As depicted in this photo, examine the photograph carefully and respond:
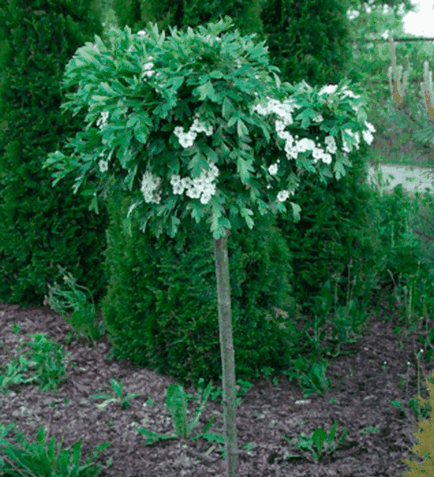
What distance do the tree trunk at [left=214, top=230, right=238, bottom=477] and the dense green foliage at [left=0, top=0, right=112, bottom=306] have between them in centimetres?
264

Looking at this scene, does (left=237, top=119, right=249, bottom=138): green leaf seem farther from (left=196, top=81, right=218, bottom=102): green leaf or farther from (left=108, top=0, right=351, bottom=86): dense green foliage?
(left=108, top=0, right=351, bottom=86): dense green foliage

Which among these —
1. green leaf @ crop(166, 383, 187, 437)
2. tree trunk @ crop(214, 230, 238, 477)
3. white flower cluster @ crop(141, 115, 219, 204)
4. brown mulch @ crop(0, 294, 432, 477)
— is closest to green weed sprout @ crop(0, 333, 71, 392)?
brown mulch @ crop(0, 294, 432, 477)

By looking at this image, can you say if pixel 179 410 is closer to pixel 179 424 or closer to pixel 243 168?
pixel 179 424

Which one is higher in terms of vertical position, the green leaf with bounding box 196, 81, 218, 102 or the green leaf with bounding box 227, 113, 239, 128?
the green leaf with bounding box 196, 81, 218, 102

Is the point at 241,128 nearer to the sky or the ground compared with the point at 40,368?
nearer to the sky

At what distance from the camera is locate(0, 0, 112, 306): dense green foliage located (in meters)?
4.83

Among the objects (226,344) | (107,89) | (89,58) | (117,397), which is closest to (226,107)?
(107,89)

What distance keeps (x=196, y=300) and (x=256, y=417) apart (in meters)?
0.76

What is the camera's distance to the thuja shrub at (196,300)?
359 cm

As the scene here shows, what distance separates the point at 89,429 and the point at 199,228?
5.02ft

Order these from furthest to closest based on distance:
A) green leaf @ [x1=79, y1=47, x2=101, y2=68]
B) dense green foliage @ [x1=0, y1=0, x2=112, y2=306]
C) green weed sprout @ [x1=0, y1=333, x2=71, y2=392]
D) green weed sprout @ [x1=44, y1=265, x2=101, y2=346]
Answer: dense green foliage @ [x1=0, y1=0, x2=112, y2=306]
green weed sprout @ [x1=44, y1=265, x2=101, y2=346]
green weed sprout @ [x1=0, y1=333, x2=71, y2=392]
green leaf @ [x1=79, y1=47, x2=101, y2=68]

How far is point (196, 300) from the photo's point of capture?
3607mm

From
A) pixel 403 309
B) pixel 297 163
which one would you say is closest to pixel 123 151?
pixel 297 163

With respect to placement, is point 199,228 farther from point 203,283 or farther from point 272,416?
point 272,416
